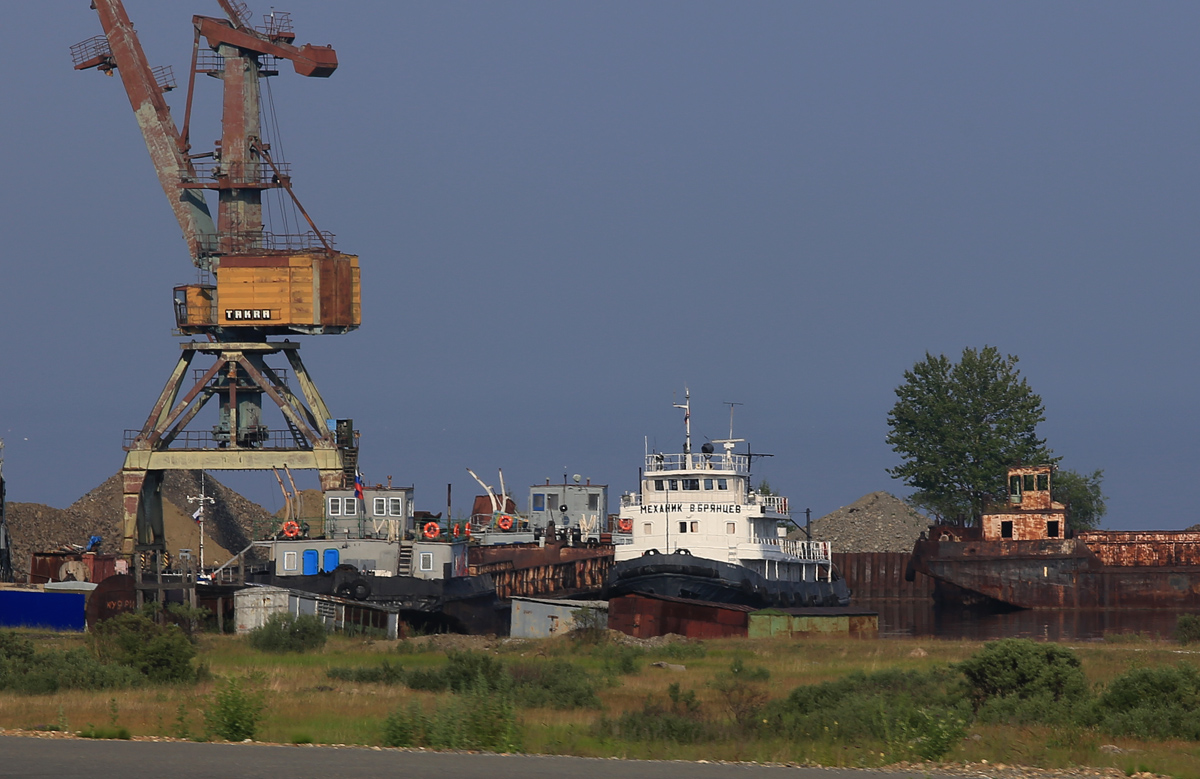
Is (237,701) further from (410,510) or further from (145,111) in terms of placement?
(145,111)

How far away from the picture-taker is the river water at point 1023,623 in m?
61.8

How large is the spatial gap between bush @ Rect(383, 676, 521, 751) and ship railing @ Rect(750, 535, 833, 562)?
39.6 m

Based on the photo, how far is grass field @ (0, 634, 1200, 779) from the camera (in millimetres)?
24328

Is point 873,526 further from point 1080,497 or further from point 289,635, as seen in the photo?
point 289,635

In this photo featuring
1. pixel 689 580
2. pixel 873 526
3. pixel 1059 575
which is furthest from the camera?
pixel 873 526

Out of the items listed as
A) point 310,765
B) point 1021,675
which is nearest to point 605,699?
point 1021,675

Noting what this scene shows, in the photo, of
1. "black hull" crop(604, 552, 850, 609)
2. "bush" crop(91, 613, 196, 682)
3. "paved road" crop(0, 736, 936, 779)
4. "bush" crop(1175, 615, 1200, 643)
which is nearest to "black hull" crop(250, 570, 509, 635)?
"black hull" crop(604, 552, 850, 609)

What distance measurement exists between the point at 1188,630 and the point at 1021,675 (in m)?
24.8

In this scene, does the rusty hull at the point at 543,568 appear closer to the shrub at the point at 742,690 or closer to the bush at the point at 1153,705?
the shrub at the point at 742,690

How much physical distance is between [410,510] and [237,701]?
3809cm

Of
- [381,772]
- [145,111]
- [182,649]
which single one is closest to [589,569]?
[145,111]

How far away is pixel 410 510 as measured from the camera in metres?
63.3

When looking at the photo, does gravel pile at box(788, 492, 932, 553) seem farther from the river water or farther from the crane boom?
the crane boom

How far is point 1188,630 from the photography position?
52094mm
